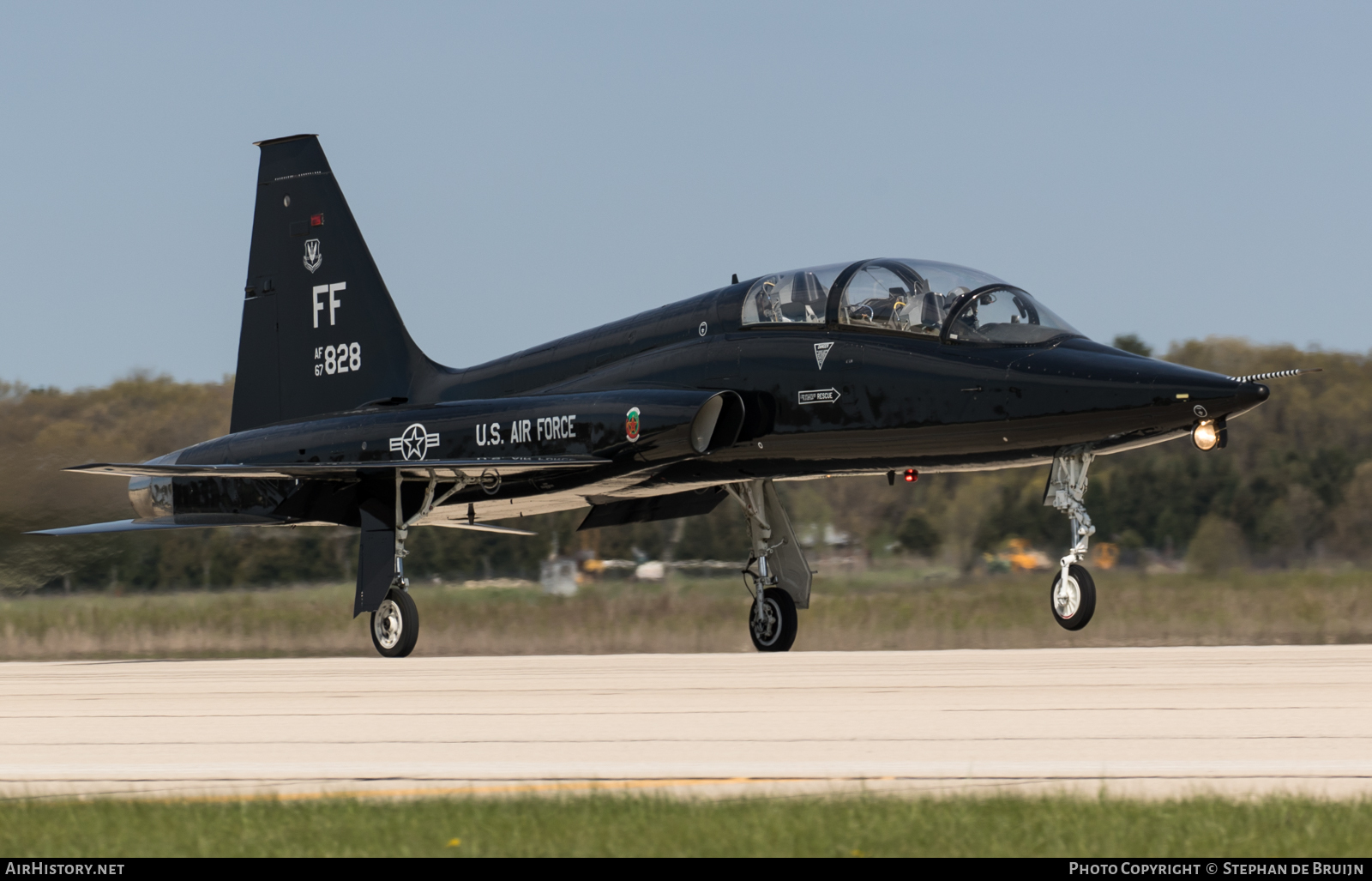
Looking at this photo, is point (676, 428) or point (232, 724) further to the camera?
point (676, 428)

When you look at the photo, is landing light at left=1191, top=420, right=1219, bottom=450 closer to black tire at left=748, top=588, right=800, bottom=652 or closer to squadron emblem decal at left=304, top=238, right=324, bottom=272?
black tire at left=748, top=588, right=800, bottom=652

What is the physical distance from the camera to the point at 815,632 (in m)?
18.4

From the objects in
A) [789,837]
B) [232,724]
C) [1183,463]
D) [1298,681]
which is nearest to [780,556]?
[1298,681]

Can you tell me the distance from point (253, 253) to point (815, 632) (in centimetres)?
846

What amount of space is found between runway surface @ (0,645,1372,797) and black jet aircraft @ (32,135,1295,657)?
200 centimetres

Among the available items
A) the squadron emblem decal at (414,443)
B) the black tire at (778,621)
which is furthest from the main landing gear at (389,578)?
the black tire at (778,621)

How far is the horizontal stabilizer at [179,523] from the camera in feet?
58.3

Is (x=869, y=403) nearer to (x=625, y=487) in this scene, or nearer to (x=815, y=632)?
(x=625, y=487)

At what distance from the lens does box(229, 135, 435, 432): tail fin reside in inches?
741

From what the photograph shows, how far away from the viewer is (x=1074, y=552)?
11688 millimetres

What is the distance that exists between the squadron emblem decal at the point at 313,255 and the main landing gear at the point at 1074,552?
10.2 meters

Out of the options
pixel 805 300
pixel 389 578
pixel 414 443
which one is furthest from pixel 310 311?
pixel 805 300

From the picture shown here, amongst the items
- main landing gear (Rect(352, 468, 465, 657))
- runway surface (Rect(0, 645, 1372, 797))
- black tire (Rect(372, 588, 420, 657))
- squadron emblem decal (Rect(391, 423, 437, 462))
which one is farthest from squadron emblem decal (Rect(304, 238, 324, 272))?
runway surface (Rect(0, 645, 1372, 797))

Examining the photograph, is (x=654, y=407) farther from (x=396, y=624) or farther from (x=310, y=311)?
(x=310, y=311)
